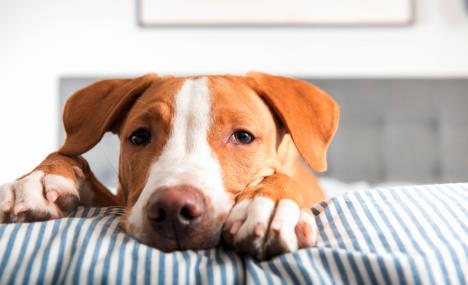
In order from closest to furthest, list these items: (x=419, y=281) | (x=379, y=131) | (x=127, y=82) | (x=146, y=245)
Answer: (x=419, y=281) < (x=146, y=245) < (x=127, y=82) < (x=379, y=131)

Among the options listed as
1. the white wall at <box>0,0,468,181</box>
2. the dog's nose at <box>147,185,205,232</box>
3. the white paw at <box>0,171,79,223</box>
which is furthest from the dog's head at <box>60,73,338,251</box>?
the white wall at <box>0,0,468,181</box>

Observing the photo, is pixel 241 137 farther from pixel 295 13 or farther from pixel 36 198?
pixel 295 13

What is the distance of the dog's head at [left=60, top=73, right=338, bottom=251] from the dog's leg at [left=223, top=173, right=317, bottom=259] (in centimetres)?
5

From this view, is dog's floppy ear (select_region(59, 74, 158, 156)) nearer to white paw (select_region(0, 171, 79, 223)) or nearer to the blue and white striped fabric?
white paw (select_region(0, 171, 79, 223))

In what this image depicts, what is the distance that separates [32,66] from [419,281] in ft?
11.1

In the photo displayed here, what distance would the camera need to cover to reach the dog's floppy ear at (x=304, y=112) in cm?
138

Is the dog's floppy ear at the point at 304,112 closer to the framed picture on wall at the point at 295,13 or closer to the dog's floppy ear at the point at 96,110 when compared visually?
the dog's floppy ear at the point at 96,110

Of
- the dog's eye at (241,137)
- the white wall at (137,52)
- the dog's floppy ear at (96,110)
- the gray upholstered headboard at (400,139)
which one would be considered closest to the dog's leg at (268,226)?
the dog's eye at (241,137)

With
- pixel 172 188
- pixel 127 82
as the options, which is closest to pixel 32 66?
pixel 127 82

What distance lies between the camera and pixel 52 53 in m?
3.63

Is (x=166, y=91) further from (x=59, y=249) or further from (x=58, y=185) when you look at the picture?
(x=59, y=249)

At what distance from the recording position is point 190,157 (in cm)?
122

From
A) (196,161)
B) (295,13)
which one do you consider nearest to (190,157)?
(196,161)

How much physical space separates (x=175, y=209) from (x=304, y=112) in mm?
593
